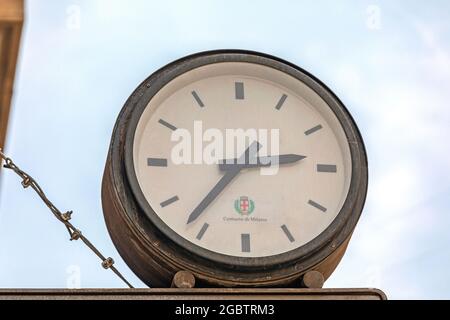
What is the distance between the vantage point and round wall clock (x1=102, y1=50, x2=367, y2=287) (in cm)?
724

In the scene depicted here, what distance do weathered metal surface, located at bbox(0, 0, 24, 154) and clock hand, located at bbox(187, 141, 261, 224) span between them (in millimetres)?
1269

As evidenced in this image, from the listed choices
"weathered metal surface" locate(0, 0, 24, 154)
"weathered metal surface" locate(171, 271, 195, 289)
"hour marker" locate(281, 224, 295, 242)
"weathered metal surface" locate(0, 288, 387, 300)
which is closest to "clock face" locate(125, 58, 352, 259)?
"hour marker" locate(281, 224, 295, 242)

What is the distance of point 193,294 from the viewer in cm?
684

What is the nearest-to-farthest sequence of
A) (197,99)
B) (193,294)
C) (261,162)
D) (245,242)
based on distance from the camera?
(193,294), (245,242), (261,162), (197,99)

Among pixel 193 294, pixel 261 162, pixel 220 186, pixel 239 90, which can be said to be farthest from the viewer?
pixel 239 90

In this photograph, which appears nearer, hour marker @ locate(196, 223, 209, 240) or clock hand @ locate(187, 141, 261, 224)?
hour marker @ locate(196, 223, 209, 240)

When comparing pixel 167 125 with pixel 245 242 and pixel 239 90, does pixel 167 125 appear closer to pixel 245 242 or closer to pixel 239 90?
pixel 239 90

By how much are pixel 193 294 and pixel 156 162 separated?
1033 millimetres

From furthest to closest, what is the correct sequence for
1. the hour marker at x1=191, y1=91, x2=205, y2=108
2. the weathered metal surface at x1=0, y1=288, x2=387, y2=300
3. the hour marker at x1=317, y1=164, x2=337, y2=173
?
the hour marker at x1=191, y1=91, x2=205, y2=108 < the hour marker at x1=317, y1=164, x2=337, y2=173 < the weathered metal surface at x1=0, y1=288, x2=387, y2=300

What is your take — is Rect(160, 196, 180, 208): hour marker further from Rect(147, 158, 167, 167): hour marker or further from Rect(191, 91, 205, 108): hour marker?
Rect(191, 91, 205, 108): hour marker

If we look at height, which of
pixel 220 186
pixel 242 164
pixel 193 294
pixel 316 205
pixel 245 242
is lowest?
pixel 193 294

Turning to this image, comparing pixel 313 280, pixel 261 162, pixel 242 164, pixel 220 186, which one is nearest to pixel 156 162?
A: pixel 220 186
